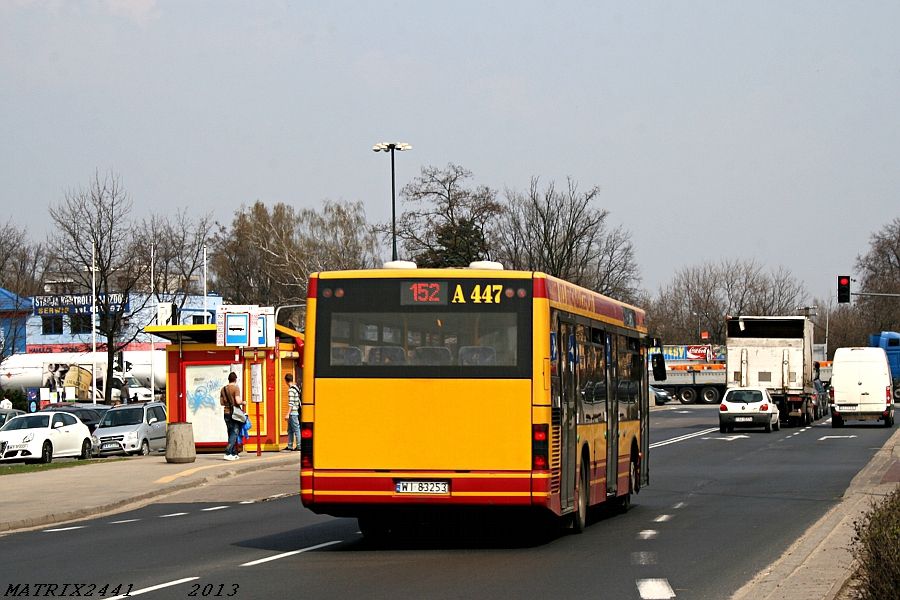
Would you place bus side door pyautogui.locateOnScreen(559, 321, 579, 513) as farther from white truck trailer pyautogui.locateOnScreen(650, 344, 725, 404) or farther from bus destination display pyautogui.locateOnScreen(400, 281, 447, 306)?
white truck trailer pyautogui.locateOnScreen(650, 344, 725, 404)

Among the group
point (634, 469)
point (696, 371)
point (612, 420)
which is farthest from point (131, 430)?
point (696, 371)

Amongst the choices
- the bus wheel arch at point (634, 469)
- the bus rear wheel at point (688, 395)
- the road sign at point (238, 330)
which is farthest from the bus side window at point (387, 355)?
the bus rear wheel at point (688, 395)

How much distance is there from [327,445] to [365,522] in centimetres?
200

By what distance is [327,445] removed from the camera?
1191 cm

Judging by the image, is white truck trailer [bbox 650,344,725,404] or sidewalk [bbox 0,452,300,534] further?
white truck trailer [bbox 650,344,725,404]

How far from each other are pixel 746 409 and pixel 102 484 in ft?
87.3

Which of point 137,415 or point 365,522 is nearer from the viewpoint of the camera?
point 365,522

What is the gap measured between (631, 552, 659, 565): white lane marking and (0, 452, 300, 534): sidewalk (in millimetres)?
9016

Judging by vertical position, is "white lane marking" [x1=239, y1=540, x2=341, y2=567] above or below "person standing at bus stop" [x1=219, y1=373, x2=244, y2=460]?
below

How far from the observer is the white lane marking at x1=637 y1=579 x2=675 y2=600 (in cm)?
930

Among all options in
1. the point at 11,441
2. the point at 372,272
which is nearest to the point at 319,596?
the point at 372,272

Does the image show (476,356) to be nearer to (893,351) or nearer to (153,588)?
(153,588)

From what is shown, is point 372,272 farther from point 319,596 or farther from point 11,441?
point 11,441

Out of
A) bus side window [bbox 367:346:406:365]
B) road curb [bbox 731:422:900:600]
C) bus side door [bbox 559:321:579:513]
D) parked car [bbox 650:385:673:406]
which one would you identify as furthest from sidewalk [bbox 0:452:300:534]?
parked car [bbox 650:385:673:406]
